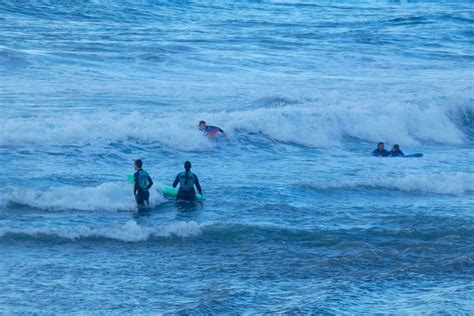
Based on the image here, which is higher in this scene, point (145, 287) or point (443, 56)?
point (443, 56)

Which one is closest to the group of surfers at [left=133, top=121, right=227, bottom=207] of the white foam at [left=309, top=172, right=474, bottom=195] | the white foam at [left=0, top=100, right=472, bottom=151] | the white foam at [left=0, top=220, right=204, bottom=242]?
the white foam at [left=0, top=220, right=204, bottom=242]

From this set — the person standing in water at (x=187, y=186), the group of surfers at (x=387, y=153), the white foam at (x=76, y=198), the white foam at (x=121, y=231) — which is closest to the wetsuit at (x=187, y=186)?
the person standing in water at (x=187, y=186)

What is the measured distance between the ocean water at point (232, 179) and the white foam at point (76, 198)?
3 centimetres

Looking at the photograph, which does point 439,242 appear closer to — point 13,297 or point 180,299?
point 180,299

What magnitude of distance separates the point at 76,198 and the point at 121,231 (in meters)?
2.30

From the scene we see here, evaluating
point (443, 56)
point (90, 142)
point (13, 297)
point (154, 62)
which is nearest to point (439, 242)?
point (13, 297)

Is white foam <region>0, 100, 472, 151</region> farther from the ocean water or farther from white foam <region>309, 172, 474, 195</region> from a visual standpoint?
white foam <region>309, 172, 474, 195</region>

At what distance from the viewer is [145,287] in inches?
426

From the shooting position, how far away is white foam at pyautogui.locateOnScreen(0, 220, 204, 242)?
1296cm

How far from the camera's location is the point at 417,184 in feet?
56.7

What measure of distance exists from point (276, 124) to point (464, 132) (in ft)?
21.8

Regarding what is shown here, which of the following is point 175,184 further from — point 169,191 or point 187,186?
point 169,191

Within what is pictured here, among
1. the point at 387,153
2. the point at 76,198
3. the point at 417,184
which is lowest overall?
the point at 76,198

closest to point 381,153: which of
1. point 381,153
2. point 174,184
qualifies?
point 381,153
